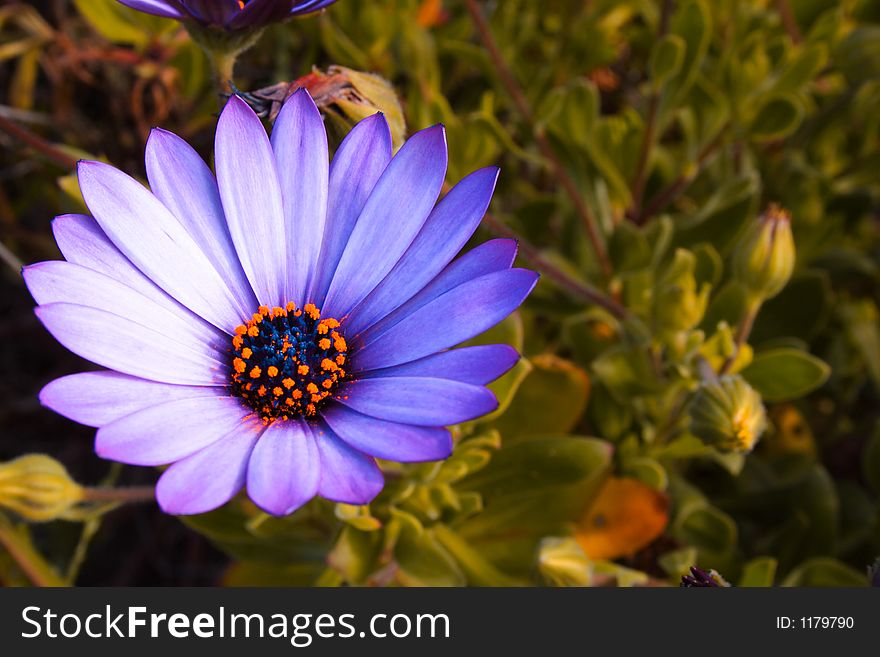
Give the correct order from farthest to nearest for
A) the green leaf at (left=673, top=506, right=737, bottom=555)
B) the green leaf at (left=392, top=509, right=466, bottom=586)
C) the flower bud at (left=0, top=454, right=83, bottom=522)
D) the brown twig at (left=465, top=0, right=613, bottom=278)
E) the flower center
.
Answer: the brown twig at (left=465, top=0, right=613, bottom=278)
the green leaf at (left=673, top=506, right=737, bottom=555)
the green leaf at (left=392, top=509, right=466, bottom=586)
the flower bud at (left=0, top=454, right=83, bottom=522)
the flower center

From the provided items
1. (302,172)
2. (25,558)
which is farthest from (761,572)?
(25,558)

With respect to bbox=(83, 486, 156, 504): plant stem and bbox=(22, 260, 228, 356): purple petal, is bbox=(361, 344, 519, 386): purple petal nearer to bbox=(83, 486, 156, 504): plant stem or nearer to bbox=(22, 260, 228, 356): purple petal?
bbox=(22, 260, 228, 356): purple petal

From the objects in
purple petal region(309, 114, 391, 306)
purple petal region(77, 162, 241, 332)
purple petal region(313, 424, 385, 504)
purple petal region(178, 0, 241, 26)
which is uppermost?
purple petal region(178, 0, 241, 26)

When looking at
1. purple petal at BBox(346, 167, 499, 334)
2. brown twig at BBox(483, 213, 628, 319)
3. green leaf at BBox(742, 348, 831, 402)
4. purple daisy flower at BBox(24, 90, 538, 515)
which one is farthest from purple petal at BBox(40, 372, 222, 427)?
green leaf at BBox(742, 348, 831, 402)

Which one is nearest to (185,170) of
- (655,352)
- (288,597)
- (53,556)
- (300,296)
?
(300,296)

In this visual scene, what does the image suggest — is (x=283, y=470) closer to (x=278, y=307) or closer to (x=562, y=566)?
(x=278, y=307)
